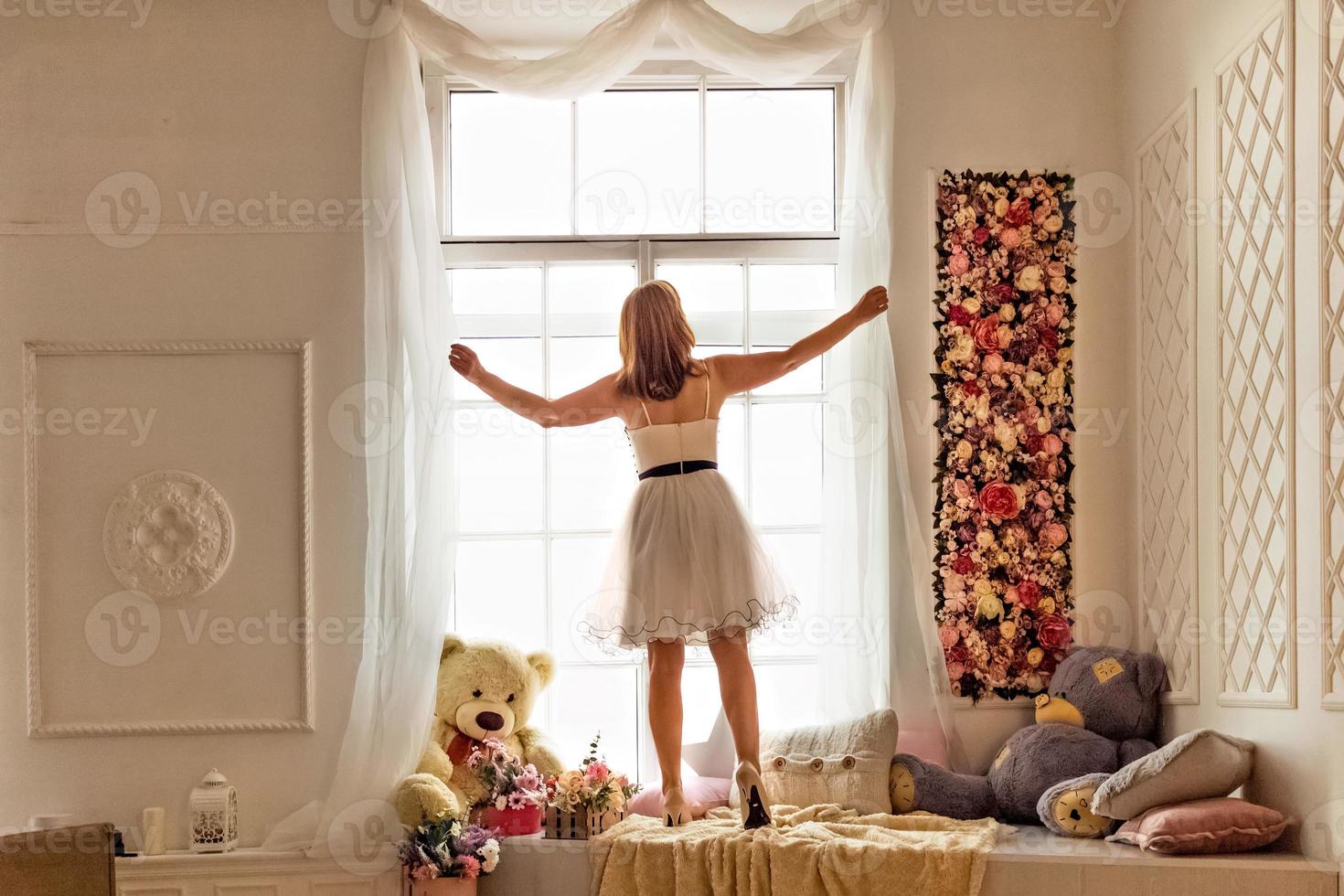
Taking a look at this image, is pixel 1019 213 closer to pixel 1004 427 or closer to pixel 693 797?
pixel 1004 427

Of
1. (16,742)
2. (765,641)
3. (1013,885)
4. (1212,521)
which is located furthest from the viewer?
(765,641)

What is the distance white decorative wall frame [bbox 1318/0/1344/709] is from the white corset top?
151 cm

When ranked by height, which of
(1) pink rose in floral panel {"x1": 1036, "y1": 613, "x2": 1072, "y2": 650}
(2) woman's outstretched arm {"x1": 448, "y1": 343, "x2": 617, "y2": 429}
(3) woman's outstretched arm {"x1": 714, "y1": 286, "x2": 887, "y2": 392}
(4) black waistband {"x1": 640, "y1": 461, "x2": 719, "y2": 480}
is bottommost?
(1) pink rose in floral panel {"x1": 1036, "y1": 613, "x2": 1072, "y2": 650}

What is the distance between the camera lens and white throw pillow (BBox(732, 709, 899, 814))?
127 inches

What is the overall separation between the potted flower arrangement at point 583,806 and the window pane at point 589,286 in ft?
4.85

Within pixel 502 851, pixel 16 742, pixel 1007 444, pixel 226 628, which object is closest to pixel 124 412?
pixel 226 628

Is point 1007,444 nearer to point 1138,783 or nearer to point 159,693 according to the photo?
point 1138,783

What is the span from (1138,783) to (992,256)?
165 centimetres

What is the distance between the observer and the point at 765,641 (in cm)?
377

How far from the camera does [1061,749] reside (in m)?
3.21

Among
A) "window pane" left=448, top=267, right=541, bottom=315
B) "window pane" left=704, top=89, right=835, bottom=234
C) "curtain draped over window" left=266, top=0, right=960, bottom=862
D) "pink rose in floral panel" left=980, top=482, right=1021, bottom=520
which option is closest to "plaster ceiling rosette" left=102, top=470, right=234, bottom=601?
"curtain draped over window" left=266, top=0, right=960, bottom=862

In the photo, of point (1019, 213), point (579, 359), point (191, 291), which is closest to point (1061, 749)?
point (1019, 213)

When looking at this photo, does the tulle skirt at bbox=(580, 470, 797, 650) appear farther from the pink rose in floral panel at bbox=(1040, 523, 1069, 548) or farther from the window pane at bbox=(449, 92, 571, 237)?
the window pane at bbox=(449, 92, 571, 237)

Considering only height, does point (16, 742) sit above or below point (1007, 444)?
below
